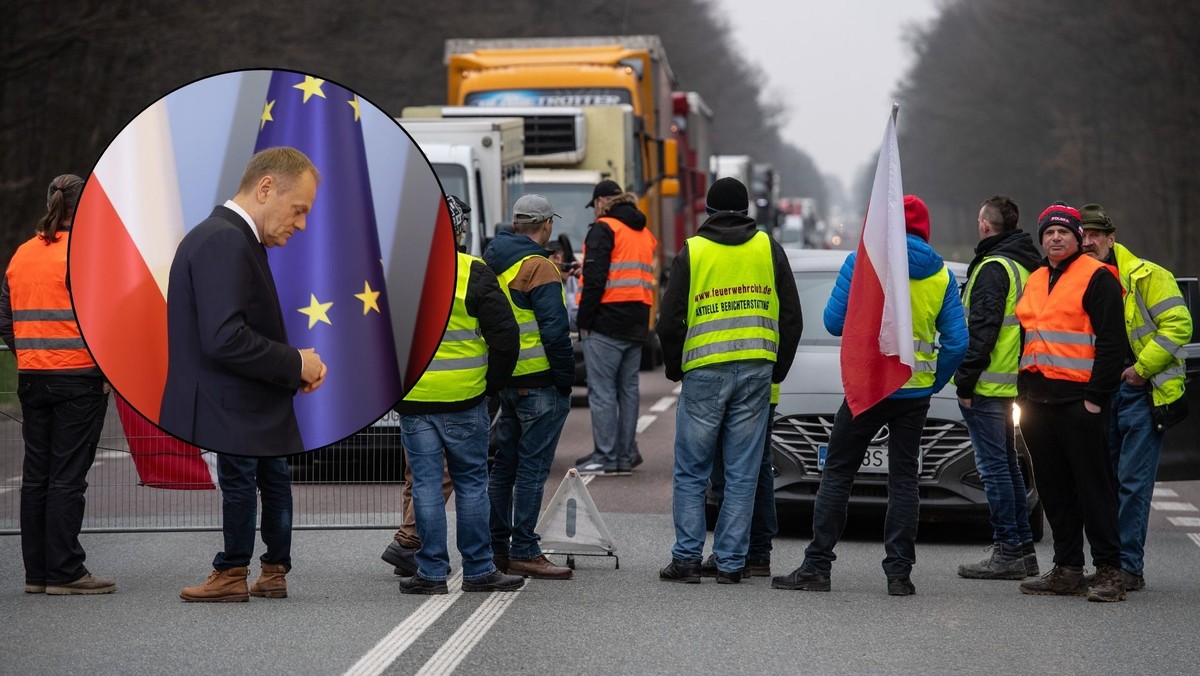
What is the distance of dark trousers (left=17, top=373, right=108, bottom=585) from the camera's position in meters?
8.48

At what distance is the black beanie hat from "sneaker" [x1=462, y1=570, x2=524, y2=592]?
6.43ft

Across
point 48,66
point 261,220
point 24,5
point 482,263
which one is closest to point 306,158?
point 261,220

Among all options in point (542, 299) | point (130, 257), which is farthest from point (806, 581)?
point (130, 257)

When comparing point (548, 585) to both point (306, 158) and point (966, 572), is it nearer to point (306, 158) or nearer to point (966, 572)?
point (966, 572)

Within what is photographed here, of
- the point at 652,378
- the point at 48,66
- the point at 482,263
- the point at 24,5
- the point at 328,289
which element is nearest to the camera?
the point at 328,289

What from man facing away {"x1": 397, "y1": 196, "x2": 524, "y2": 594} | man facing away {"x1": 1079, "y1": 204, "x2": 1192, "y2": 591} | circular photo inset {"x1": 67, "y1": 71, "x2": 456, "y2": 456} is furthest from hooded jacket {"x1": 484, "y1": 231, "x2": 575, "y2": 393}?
man facing away {"x1": 1079, "y1": 204, "x2": 1192, "y2": 591}

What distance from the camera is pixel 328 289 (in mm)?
6590

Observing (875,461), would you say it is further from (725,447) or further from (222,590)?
(222,590)

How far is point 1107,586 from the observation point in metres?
8.59

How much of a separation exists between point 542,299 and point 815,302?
3.43m

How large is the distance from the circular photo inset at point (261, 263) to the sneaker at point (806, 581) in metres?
2.78

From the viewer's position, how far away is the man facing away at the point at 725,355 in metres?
8.71

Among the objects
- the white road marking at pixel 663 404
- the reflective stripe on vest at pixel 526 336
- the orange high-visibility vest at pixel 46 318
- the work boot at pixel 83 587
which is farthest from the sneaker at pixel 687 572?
the white road marking at pixel 663 404

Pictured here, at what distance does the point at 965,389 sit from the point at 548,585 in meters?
2.28
